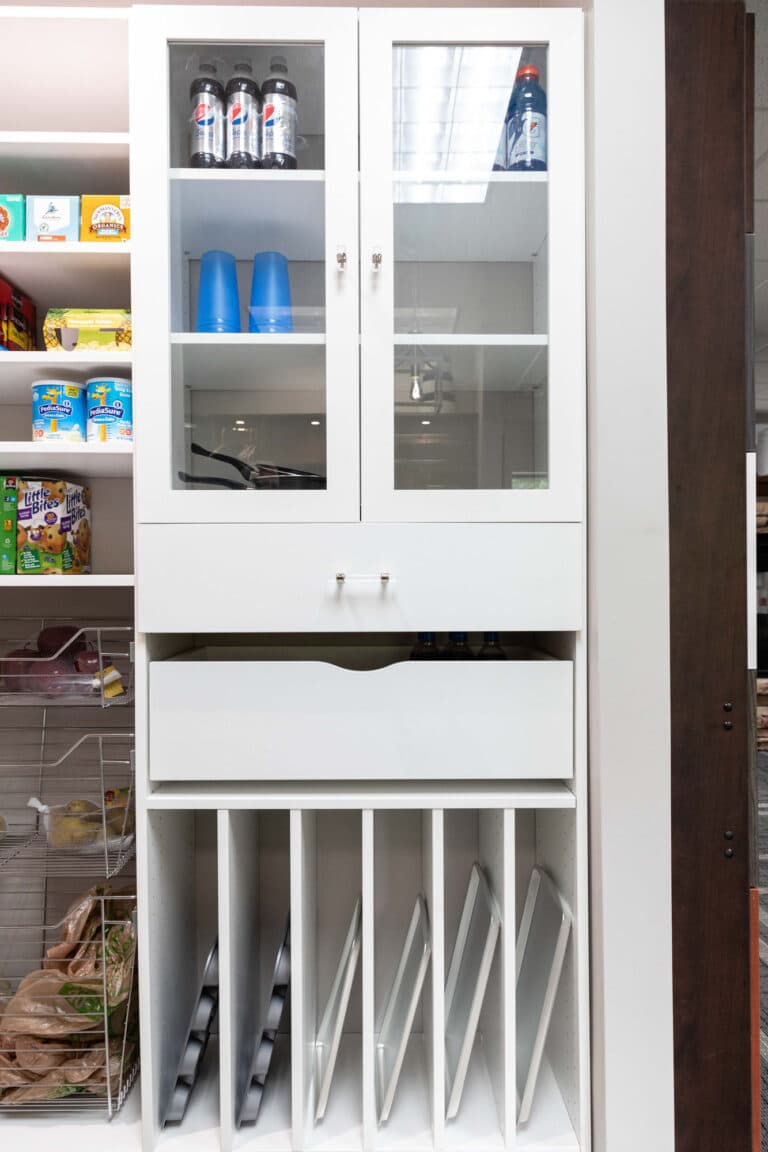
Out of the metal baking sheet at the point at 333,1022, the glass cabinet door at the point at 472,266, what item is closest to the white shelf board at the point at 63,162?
the glass cabinet door at the point at 472,266

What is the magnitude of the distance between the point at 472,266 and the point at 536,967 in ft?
3.94

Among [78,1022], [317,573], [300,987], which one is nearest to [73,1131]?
[78,1022]

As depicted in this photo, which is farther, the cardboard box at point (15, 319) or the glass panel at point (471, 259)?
the cardboard box at point (15, 319)

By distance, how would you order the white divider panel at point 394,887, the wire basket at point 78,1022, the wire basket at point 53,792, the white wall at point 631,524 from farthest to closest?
the white divider panel at point 394,887 < the wire basket at point 53,792 < the wire basket at point 78,1022 < the white wall at point 631,524

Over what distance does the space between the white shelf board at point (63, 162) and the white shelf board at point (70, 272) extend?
16cm

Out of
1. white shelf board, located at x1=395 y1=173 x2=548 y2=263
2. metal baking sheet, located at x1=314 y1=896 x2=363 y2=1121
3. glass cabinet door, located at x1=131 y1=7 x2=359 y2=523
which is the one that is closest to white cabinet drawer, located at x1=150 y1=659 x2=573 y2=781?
→ glass cabinet door, located at x1=131 y1=7 x2=359 y2=523

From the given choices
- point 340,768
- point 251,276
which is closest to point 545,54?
point 251,276

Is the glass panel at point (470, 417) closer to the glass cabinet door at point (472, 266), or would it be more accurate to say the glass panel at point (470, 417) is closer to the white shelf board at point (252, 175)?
the glass cabinet door at point (472, 266)

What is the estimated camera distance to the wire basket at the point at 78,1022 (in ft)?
4.02

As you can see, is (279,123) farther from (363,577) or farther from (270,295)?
(363,577)

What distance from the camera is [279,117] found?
46.2 inches

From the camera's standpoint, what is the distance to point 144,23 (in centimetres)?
114

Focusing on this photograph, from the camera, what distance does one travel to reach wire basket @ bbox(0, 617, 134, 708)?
1.25 m

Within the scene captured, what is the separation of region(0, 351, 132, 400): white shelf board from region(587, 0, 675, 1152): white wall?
2.55 feet
